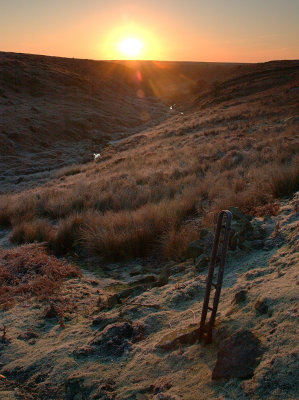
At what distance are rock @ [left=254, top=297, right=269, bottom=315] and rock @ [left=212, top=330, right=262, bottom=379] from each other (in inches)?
11.8

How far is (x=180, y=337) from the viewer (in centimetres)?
300

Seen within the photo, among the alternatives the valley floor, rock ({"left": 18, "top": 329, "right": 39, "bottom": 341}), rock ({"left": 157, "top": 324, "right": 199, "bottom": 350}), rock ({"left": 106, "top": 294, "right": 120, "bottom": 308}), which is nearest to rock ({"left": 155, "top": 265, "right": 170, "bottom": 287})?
the valley floor

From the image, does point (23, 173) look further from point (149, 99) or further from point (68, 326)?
point (149, 99)

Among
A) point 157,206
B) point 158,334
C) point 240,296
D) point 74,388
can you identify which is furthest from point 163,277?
point 157,206

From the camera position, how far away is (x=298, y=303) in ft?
8.95

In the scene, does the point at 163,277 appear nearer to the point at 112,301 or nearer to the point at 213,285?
the point at 112,301

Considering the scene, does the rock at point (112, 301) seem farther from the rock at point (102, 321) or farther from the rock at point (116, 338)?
the rock at point (116, 338)

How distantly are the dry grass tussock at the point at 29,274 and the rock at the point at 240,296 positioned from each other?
7.26ft

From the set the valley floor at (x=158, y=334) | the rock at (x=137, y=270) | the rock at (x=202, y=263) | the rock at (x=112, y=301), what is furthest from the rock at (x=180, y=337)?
the rock at (x=137, y=270)

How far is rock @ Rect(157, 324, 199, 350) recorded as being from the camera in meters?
2.93

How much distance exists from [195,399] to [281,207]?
3594 mm

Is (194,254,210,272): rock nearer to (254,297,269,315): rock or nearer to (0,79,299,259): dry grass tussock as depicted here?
(0,79,299,259): dry grass tussock

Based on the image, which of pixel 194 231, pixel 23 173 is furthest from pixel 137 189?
pixel 23 173

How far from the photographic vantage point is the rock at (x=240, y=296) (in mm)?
3169
